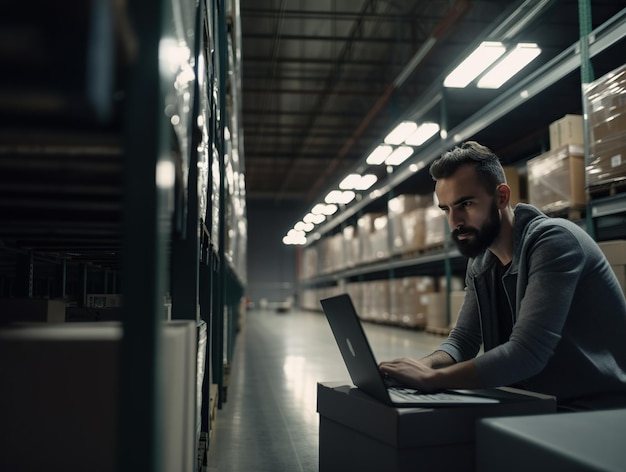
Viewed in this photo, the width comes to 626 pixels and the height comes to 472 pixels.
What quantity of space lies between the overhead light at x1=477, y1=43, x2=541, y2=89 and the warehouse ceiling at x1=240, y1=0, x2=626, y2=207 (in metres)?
0.17

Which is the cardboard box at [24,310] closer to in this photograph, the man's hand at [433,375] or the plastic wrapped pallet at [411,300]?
the man's hand at [433,375]

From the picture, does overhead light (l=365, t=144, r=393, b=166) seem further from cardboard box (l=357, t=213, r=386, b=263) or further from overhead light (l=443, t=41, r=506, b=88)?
overhead light (l=443, t=41, r=506, b=88)

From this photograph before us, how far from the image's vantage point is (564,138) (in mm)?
5191

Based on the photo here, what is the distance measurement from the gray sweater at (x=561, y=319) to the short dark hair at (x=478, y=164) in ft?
0.45

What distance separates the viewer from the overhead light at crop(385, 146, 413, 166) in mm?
9834

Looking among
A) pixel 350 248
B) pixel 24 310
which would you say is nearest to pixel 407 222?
pixel 350 248

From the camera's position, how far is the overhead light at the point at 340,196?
14.4 meters

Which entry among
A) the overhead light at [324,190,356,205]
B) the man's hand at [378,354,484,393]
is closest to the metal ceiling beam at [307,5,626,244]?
the man's hand at [378,354,484,393]

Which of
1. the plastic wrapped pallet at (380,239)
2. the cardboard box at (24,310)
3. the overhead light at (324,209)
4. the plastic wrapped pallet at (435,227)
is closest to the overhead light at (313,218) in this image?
the overhead light at (324,209)

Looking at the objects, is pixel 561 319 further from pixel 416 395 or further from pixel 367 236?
pixel 367 236

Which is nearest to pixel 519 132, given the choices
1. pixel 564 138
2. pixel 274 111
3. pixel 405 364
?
pixel 564 138

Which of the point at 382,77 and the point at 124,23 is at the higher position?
the point at 382,77

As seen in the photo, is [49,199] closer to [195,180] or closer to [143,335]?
[195,180]

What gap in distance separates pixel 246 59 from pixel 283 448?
468 inches
